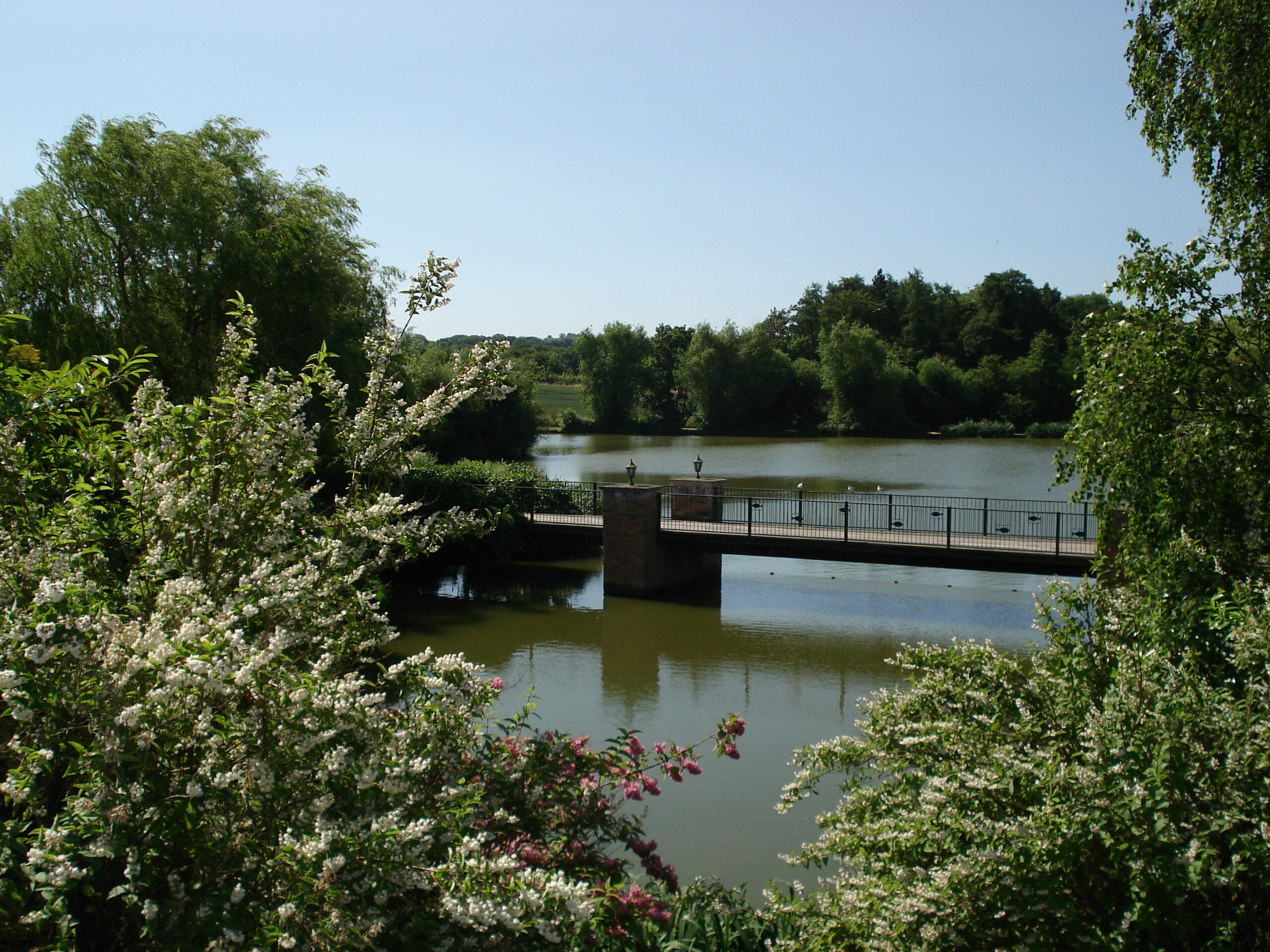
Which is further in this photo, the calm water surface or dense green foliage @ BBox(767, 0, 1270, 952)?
the calm water surface

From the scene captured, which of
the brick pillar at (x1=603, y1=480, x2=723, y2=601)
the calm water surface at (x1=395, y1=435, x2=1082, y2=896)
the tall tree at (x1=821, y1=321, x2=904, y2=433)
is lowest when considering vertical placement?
the calm water surface at (x1=395, y1=435, x2=1082, y2=896)

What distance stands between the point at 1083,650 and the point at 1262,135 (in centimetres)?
415

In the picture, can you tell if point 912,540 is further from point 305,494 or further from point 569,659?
point 305,494

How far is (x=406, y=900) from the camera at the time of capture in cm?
325

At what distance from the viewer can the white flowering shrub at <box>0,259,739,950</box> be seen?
2570 millimetres

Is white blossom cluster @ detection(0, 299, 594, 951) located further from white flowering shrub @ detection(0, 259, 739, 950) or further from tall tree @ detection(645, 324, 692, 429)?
tall tree @ detection(645, 324, 692, 429)

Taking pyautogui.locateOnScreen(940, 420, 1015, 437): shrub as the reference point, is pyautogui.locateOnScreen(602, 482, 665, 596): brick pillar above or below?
below

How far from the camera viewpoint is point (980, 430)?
7169 cm

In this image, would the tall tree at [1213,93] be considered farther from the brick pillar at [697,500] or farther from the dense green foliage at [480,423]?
the dense green foliage at [480,423]

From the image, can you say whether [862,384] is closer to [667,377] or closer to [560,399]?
[667,377]

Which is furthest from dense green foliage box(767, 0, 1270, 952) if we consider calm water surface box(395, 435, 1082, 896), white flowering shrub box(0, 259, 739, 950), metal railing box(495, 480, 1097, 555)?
metal railing box(495, 480, 1097, 555)

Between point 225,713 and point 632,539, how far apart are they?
662 inches

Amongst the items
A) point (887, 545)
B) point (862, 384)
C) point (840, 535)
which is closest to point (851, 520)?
point (840, 535)

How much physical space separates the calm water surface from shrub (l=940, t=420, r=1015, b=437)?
50875 mm
